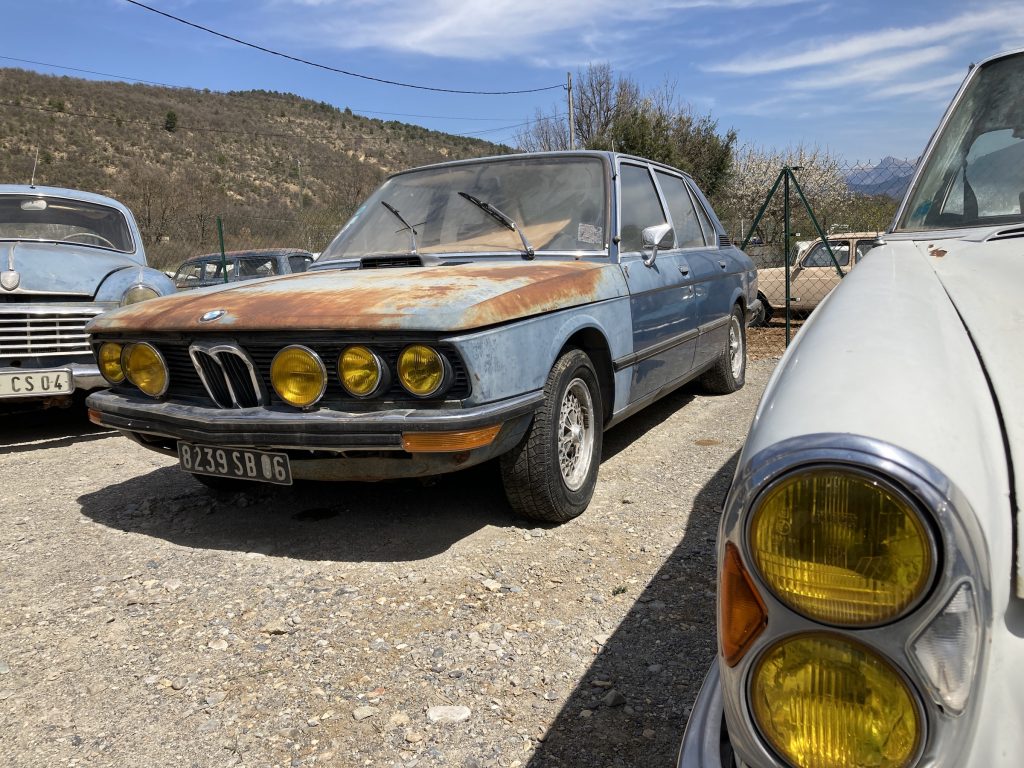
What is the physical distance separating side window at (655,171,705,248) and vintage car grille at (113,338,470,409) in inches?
104

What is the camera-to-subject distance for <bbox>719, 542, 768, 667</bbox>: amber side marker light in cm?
95

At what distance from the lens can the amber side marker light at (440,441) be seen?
2.64 m

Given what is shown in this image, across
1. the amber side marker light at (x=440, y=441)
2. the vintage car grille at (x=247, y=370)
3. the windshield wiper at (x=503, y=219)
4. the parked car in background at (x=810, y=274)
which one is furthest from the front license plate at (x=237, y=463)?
the parked car in background at (x=810, y=274)

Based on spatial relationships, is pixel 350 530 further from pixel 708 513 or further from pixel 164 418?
pixel 708 513

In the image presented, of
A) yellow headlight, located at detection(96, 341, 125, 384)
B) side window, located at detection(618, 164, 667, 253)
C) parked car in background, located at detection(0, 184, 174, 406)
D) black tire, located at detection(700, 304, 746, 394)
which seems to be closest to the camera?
yellow headlight, located at detection(96, 341, 125, 384)

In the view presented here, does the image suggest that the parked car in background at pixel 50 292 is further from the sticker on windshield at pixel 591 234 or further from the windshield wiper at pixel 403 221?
the sticker on windshield at pixel 591 234

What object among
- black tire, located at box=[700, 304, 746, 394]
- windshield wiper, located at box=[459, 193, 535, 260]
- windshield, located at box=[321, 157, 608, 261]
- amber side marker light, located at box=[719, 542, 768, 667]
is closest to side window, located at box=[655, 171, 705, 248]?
black tire, located at box=[700, 304, 746, 394]

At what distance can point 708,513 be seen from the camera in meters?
3.44

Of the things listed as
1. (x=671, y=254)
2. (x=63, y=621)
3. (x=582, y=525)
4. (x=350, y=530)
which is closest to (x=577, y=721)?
(x=582, y=525)

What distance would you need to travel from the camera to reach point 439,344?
8.52ft

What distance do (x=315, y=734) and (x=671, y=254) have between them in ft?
11.2

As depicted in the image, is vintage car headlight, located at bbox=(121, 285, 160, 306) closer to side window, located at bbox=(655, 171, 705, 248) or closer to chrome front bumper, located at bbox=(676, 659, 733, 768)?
side window, located at bbox=(655, 171, 705, 248)

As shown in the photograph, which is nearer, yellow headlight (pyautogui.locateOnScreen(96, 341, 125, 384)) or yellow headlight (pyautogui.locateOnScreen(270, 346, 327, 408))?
yellow headlight (pyautogui.locateOnScreen(270, 346, 327, 408))

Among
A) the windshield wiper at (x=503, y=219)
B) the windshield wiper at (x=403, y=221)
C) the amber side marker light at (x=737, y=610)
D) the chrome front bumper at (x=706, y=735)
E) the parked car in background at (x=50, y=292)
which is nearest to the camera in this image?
the amber side marker light at (x=737, y=610)
